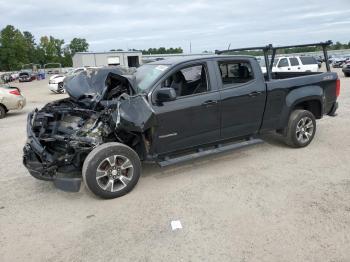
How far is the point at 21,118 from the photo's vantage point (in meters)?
12.2

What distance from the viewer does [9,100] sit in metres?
12.6

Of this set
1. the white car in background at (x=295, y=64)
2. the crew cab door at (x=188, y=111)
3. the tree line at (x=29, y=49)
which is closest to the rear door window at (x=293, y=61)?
the white car in background at (x=295, y=64)

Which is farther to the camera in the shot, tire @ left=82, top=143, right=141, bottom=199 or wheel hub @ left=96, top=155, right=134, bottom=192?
wheel hub @ left=96, top=155, right=134, bottom=192

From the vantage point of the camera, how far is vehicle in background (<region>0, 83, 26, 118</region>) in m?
12.5

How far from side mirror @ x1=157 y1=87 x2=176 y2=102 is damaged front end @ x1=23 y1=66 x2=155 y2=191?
21 cm

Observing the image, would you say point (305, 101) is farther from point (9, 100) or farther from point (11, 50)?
point (11, 50)

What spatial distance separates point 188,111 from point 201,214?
162 cm

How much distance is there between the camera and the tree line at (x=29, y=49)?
97.8 m

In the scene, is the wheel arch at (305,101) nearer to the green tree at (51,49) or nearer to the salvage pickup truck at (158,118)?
the salvage pickup truck at (158,118)

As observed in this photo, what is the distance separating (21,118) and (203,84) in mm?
8942

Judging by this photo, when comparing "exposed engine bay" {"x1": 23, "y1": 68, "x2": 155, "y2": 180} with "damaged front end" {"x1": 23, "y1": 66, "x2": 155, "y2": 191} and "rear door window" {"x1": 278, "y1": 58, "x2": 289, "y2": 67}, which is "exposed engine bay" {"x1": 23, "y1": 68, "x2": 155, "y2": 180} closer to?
"damaged front end" {"x1": 23, "y1": 66, "x2": 155, "y2": 191}

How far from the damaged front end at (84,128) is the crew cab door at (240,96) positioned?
4.53ft

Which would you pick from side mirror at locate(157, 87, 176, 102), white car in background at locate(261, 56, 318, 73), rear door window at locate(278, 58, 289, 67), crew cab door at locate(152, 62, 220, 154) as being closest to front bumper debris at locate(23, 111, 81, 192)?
crew cab door at locate(152, 62, 220, 154)

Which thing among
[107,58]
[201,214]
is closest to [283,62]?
[201,214]
